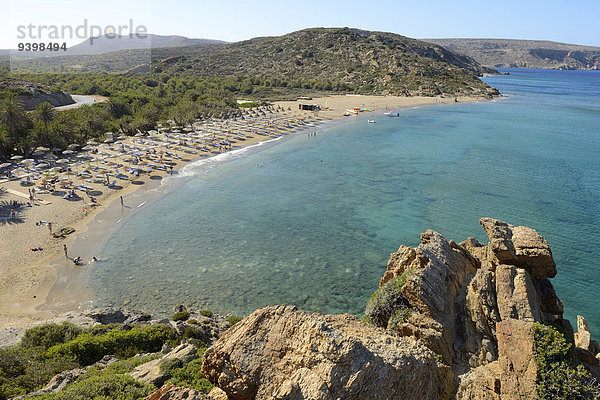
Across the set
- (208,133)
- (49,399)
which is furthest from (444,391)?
(208,133)

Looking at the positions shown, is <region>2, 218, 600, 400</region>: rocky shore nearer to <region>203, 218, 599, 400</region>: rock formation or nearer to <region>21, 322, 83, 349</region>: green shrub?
<region>203, 218, 599, 400</region>: rock formation

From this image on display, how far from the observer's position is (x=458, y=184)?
148 ft

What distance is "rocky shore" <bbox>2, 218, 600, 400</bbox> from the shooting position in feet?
27.3

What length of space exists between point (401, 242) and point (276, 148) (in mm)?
38786

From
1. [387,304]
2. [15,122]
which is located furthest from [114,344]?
[15,122]

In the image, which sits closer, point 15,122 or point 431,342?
point 431,342

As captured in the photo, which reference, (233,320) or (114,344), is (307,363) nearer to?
(114,344)

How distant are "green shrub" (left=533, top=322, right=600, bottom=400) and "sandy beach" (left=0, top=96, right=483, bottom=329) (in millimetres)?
25604

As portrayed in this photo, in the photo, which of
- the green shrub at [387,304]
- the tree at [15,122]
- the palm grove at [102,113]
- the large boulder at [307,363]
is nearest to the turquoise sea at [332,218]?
the green shrub at [387,304]

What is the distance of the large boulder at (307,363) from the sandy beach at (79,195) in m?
19.1

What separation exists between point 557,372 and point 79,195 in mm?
44415

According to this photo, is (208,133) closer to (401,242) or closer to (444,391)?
(401,242)

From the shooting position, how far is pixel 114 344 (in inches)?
661

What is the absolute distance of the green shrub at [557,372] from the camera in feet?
31.8
